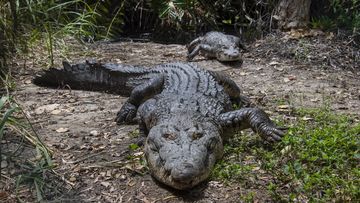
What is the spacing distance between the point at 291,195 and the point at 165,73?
2571 millimetres

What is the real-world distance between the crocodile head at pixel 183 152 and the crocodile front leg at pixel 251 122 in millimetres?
197

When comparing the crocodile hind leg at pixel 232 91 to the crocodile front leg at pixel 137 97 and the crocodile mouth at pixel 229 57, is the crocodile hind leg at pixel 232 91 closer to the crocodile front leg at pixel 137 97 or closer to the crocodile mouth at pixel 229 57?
the crocodile front leg at pixel 137 97

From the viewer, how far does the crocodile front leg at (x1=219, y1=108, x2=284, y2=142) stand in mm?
4129

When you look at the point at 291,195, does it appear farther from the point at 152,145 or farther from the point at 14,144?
the point at 14,144

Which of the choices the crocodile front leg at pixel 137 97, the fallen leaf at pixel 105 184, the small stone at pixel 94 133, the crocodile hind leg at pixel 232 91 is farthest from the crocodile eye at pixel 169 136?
the crocodile hind leg at pixel 232 91

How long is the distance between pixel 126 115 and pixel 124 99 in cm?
91

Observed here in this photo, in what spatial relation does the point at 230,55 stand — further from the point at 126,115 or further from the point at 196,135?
the point at 196,135

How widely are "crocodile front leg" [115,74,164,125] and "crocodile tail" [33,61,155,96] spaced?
75cm

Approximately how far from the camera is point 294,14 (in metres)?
8.01

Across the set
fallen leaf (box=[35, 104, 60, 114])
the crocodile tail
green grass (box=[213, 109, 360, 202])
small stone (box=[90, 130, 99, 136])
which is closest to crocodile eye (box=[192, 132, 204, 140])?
green grass (box=[213, 109, 360, 202])

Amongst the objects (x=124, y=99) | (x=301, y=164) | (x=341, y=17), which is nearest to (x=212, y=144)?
(x=301, y=164)

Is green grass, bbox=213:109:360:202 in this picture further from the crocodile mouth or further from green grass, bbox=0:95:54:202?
the crocodile mouth

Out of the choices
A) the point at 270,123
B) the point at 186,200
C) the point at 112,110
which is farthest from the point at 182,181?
the point at 112,110

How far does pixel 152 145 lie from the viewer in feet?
12.6
